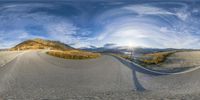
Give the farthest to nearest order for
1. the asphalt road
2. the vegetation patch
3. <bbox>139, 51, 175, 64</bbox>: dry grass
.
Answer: <bbox>139, 51, 175, 64</bbox>: dry grass → the vegetation patch → the asphalt road

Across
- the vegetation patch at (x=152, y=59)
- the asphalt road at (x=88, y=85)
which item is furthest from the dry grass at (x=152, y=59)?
the asphalt road at (x=88, y=85)

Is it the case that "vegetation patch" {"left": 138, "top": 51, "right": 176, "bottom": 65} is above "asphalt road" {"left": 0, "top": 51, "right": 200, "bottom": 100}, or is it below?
above

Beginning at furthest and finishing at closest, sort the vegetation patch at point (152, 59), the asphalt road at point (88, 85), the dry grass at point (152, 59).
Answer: the dry grass at point (152, 59), the vegetation patch at point (152, 59), the asphalt road at point (88, 85)

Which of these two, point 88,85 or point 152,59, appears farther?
point 152,59

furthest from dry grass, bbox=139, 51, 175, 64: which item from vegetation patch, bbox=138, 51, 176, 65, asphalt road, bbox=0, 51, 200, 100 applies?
asphalt road, bbox=0, 51, 200, 100

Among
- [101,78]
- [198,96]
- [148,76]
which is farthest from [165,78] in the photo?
[198,96]

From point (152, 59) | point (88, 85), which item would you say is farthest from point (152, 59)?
point (88, 85)

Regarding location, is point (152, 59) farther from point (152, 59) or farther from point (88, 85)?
point (88, 85)

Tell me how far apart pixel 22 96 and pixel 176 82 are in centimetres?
938

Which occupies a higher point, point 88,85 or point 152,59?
point 152,59

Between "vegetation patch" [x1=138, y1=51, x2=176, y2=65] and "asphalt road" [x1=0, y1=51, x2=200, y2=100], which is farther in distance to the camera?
"vegetation patch" [x1=138, y1=51, x2=176, y2=65]

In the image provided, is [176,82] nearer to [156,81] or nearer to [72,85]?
[156,81]

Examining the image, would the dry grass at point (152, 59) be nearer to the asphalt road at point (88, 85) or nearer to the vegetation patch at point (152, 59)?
the vegetation patch at point (152, 59)

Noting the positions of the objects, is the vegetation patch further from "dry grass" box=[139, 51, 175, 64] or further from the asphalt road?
the asphalt road
